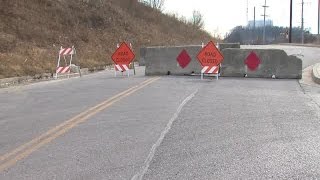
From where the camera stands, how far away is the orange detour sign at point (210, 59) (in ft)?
71.5

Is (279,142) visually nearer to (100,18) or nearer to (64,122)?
(64,122)

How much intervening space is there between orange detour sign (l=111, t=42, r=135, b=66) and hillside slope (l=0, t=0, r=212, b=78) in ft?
13.7

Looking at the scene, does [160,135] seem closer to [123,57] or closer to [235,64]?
[235,64]

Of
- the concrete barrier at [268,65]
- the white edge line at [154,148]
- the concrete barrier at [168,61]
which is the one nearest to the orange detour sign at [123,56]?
the concrete barrier at [168,61]

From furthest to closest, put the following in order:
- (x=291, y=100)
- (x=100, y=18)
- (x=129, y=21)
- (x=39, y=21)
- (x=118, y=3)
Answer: (x=118, y=3) → (x=129, y=21) → (x=100, y=18) → (x=39, y=21) → (x=291, y=100)

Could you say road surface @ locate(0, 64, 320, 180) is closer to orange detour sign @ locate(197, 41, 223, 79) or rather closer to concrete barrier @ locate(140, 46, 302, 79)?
orange detour sign @ locate(197, 41, 223, 79)

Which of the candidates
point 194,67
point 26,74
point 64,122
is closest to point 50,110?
point 64,122

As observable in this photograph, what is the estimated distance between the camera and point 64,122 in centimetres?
1069

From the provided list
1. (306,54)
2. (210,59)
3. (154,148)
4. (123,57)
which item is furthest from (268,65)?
(306,54)

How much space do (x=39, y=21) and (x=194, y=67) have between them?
775 inches

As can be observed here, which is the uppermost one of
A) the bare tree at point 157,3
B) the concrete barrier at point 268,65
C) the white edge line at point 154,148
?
the bare tree at point 157,3

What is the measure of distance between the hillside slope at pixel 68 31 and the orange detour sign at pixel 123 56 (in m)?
4.17

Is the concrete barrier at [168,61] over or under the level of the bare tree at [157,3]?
under

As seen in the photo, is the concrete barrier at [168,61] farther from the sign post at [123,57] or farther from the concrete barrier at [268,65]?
the concrete barrier at [268,65]
